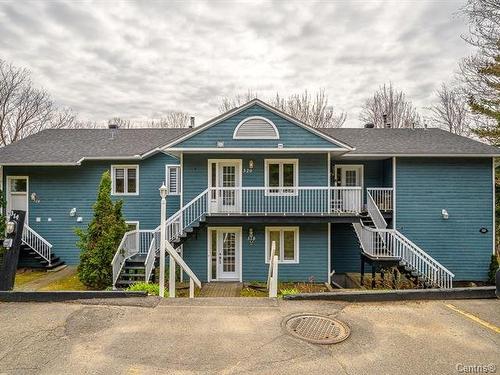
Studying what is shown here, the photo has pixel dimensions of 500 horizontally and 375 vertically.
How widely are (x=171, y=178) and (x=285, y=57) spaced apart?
1217cm

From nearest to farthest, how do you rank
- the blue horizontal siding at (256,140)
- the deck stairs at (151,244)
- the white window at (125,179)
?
1. the deck stairs at (151,244)
2. the blue horizontal siding at (256,140)
3. the white window at (125,179)

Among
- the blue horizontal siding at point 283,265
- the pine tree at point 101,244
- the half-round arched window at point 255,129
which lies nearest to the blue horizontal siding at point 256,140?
the half-round arched window at point 255,129

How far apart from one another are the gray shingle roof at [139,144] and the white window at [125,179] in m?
0.69

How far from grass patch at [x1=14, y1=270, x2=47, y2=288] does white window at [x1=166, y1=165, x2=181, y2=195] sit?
6.38 metres

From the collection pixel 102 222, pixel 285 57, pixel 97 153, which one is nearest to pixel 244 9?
pixel 285 57

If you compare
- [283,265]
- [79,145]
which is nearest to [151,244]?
[283,265]

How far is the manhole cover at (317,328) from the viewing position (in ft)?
14.2

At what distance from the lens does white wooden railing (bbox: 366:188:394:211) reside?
1240cm

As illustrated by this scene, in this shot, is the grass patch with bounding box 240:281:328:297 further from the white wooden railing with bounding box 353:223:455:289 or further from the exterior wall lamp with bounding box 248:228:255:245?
the white wooden railing with bounding box 353:223:455:289

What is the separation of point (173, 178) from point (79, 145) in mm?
5366

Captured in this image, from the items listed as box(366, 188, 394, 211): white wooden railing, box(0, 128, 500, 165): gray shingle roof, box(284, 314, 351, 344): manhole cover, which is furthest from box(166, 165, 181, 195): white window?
box(284, 314, 351, 344): manhole cover

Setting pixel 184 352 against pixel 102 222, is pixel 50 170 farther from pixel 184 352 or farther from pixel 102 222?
pixel 184 352

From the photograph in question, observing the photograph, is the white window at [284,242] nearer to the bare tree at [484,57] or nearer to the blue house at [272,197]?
the blue house at [272,197]

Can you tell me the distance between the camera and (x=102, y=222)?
10.0 meters
